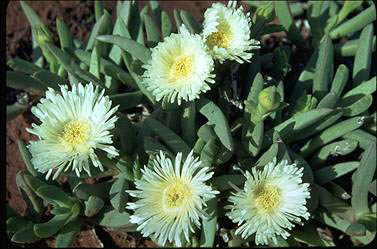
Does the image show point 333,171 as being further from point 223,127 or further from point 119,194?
point 119,194

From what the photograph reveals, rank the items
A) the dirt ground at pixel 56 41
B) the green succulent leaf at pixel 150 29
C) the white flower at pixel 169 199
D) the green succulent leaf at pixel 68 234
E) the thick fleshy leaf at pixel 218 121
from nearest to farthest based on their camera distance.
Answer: the white flower at pixel 169 199
the thick fleshy leaf at pixel 218 121
the green succulent leaf at pixel 68 234
the green succulent leaf at pixel 150 29
the dirt ground at pixel 56 41

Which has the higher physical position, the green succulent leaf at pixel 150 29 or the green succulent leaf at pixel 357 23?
the green succulent leaf at pixel 150 29

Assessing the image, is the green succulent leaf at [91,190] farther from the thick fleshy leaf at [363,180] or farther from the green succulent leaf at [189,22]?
the thick fleshy leaf at [363,180]

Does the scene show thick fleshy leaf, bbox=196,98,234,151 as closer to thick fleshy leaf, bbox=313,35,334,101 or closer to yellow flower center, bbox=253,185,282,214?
yellow flower center, bbox=253,185,282,214

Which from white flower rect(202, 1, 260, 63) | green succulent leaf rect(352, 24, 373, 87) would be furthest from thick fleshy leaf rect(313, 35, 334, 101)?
Result: white flower rect(202, 1, 260, 63)

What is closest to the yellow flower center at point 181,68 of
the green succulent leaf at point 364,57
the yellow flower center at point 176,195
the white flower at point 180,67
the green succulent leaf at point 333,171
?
the white flower at point 180,67

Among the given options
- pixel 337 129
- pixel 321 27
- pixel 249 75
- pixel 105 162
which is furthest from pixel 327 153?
pixel 105 162
